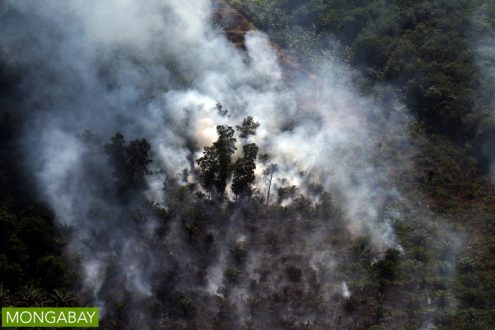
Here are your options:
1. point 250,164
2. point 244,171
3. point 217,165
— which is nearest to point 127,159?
point 217,165

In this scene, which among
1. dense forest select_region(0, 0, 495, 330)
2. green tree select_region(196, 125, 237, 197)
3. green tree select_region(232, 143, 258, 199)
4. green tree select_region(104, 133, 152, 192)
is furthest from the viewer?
green tree select_region(232, 143, 258, 199)

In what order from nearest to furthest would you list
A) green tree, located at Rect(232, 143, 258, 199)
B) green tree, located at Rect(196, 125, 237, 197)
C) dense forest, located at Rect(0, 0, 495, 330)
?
1. dense forest, located at Rect(0, 0, 495, 330)
2. green tree, located at Rect(196, 125, 237, 197)
3. green tree, located at Rect(232, 143, 258, 199)

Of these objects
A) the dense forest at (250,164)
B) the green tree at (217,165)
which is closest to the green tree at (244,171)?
the dense forest at (250,164)

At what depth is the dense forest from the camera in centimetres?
4562

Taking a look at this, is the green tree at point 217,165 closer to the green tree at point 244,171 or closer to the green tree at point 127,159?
the green tree at point 244,171

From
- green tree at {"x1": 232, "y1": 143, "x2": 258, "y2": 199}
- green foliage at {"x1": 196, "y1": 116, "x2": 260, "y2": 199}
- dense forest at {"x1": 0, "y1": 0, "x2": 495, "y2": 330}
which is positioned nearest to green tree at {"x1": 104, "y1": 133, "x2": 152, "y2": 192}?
dense forest at {"x1": 0, "y1": 0, "x2": 495, "y2": 330}

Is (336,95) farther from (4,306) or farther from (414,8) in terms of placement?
(4,306)

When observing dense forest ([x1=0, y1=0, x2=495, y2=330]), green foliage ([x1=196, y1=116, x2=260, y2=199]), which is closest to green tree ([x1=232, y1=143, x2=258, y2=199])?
green foliage ([x1=196, y1=116, x2=260, y2=199])

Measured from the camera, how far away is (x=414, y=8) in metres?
85.8

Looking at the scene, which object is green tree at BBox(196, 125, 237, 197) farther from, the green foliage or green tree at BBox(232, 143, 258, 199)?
green tree at BBox(232, 143, 258, 199)

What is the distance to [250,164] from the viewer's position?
53.3 metres

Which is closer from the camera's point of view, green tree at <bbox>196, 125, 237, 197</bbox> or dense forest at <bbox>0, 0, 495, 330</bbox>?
dense forest at <bbox>0, 0, 495, 330</bbox>

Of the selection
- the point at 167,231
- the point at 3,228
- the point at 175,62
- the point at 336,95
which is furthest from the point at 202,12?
the point at 3,228

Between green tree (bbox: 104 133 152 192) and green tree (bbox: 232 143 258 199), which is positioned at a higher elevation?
green tree (bbox: 104 133 152 192)
